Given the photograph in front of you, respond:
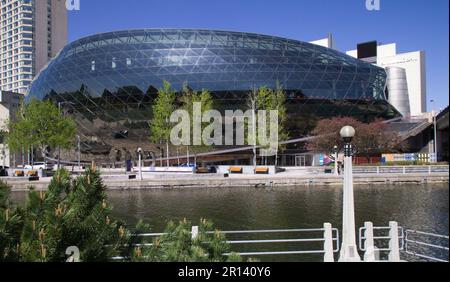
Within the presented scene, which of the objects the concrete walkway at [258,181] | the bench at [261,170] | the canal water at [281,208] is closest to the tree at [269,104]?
the bench at [261,170]

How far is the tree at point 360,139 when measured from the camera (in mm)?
38312

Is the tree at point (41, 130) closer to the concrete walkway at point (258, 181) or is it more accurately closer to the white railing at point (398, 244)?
the concrete walkway at point (258, 181)

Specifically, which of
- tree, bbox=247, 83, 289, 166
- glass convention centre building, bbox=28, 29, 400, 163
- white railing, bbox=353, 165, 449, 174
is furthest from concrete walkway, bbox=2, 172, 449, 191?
glass convention centre building, bbox=28, 29, 400, 163

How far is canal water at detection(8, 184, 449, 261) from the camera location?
1377 cm

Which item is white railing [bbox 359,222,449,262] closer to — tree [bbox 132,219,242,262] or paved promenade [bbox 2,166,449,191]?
tree [bbox 132,219,242,262]

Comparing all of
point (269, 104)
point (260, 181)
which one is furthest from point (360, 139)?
point (260, 181)

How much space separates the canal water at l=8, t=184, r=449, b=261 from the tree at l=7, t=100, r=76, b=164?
17.0m

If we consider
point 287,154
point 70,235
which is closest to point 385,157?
point 287,154

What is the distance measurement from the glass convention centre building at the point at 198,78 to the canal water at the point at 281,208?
2520 cm

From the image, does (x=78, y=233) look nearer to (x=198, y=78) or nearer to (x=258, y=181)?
(x=258, y=181)

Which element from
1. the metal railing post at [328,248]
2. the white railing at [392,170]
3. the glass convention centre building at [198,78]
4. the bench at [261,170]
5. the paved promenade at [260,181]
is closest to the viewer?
the metal railing post at [328,248]

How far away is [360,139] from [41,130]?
33050 millimetres

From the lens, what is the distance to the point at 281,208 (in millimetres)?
17828

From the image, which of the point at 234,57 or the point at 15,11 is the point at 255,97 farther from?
the point at 15,11
